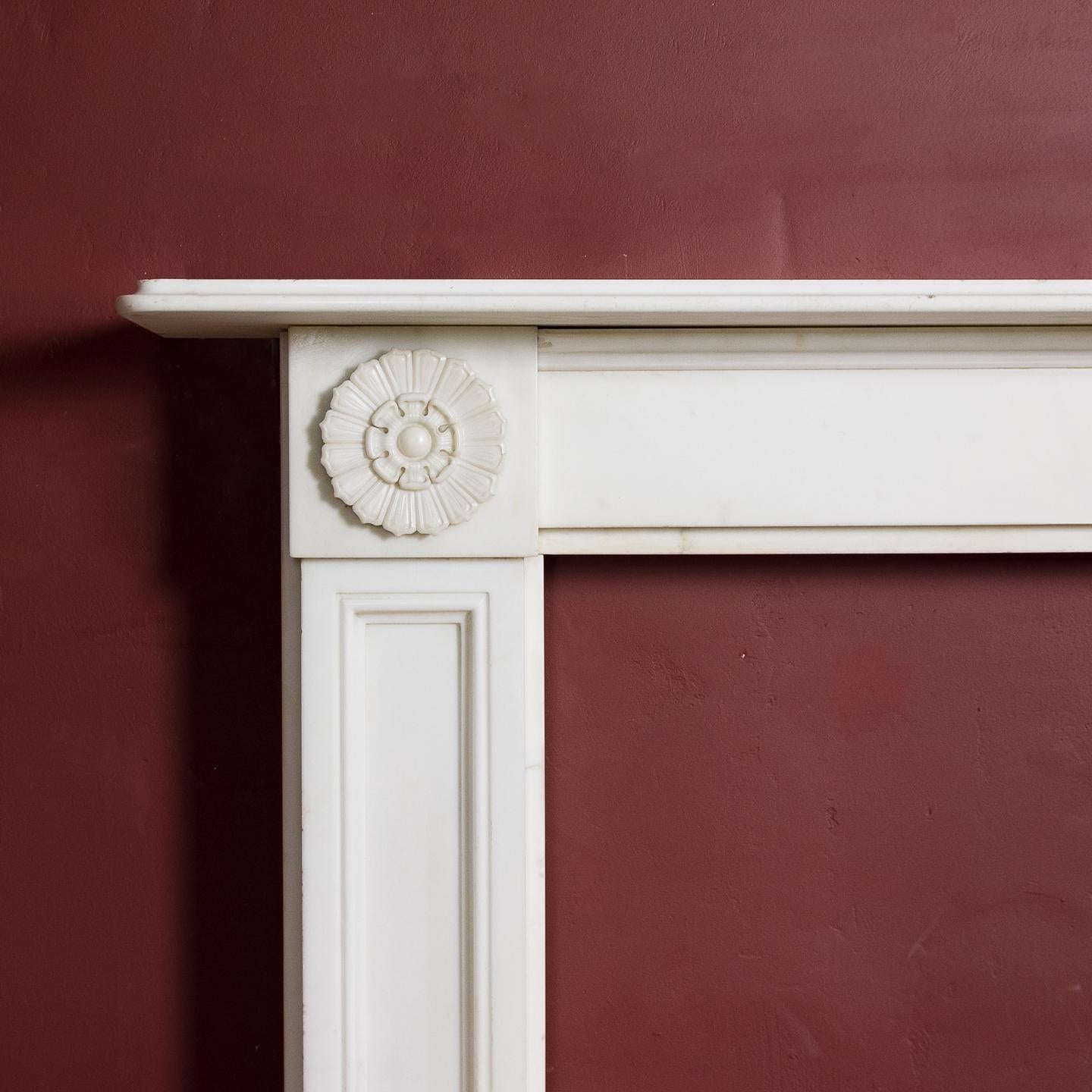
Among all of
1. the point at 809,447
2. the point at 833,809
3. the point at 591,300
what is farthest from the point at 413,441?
the point at 833,809

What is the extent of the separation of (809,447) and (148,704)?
0.62 meters

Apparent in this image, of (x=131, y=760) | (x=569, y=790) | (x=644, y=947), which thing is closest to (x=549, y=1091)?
(x=644, y=947)

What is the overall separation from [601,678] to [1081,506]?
1.42ft

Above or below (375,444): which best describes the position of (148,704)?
below

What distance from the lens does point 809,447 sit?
783mm

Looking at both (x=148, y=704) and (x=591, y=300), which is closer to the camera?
(x=591, y=300)

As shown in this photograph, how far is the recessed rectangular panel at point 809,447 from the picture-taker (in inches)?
30.7

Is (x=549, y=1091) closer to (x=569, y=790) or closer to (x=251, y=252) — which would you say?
(x=569, y=790)

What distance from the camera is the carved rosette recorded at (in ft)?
2.44

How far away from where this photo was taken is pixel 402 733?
0.77m

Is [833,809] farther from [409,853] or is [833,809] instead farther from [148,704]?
[148,704]

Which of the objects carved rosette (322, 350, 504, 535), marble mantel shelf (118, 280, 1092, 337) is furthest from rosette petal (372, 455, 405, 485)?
marble mantel shelf (118, 280, 1092, 337)

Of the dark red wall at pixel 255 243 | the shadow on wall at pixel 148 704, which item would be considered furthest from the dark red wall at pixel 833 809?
the shadow on wall at pixel 148 704

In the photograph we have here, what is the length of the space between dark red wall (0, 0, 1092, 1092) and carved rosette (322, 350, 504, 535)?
0.14 metres
